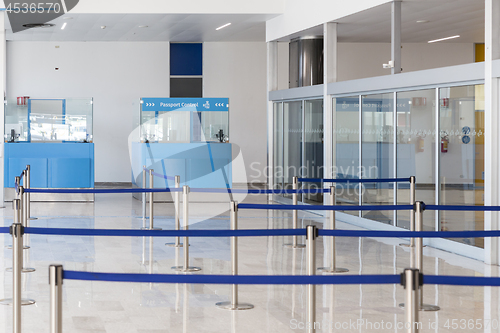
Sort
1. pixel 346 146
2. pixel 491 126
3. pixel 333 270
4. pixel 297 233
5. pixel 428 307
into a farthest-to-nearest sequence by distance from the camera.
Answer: pixel 346 146 < pixel 491 126 < pixel 333 270 < pixel 428 307 < pixel 297 233

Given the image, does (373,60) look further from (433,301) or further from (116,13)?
(433,301)

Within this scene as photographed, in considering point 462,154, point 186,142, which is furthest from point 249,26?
point 462,154

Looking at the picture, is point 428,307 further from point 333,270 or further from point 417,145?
point 417,145

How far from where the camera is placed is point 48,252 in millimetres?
8000

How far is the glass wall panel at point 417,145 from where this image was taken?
8875 mm

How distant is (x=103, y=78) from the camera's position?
61.4 feet

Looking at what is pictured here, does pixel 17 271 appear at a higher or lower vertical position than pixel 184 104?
lower

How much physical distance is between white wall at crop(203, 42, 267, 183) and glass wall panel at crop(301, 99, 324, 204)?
6146 mm

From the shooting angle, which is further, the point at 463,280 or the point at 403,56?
→ the point at 403,56

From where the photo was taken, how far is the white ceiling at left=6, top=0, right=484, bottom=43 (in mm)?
11445

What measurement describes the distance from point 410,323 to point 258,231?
1609 mm

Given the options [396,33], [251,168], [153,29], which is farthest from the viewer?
[251,168]

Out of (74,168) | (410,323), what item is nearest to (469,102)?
(410,323)

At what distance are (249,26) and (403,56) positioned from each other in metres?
5.55
